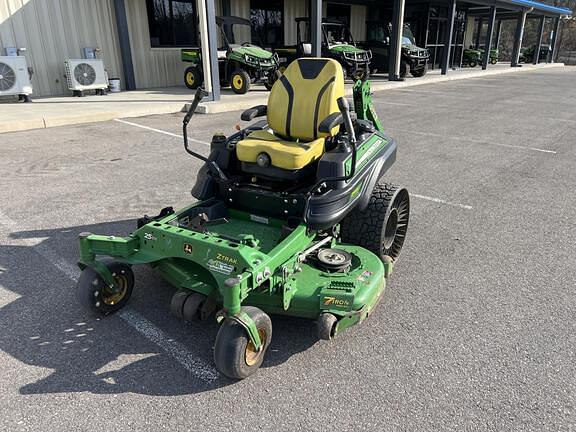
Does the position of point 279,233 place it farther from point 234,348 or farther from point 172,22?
point 172,22

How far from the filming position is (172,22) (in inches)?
572

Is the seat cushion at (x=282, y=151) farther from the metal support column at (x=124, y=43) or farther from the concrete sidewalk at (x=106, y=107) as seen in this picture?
the metal support column at (x=124, y=43)

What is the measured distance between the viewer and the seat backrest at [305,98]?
141 inches

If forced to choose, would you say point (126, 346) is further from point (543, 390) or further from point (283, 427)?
point (543, 390)

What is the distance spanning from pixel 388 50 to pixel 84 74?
41.2 feet

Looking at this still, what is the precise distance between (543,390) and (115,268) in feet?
8.21

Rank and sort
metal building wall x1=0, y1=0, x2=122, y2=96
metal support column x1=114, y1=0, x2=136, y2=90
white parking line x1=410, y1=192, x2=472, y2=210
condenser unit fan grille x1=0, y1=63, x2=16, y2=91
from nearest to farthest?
1. white parking line x1=410, y1=192, x2=472, y2=210
2. condenser unit fan grille x1=0, y1=63, x2=16, y2=91
3. metal building wall x1=0, y1=0, x2=122, y2=96
4. metal support column x1=114, y1=0, x2=136, y2=90

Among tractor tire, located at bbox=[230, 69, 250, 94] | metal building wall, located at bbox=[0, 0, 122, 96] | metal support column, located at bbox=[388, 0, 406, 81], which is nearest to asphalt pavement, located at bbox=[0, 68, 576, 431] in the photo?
tractor tire, located at bbox=[230, 69, 250, 94]

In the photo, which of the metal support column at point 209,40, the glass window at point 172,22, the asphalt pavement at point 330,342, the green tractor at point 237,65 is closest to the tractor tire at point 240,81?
the green tractor at point 237,65

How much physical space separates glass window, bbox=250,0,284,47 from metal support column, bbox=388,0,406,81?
4.37 meters

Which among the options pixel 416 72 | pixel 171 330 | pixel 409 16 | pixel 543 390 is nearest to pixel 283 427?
pixel 171 330

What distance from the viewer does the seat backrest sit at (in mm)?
3592

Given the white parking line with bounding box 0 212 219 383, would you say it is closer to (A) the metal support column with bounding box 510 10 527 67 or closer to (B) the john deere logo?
(B) the john deere logo

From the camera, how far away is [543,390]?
2338 mm
